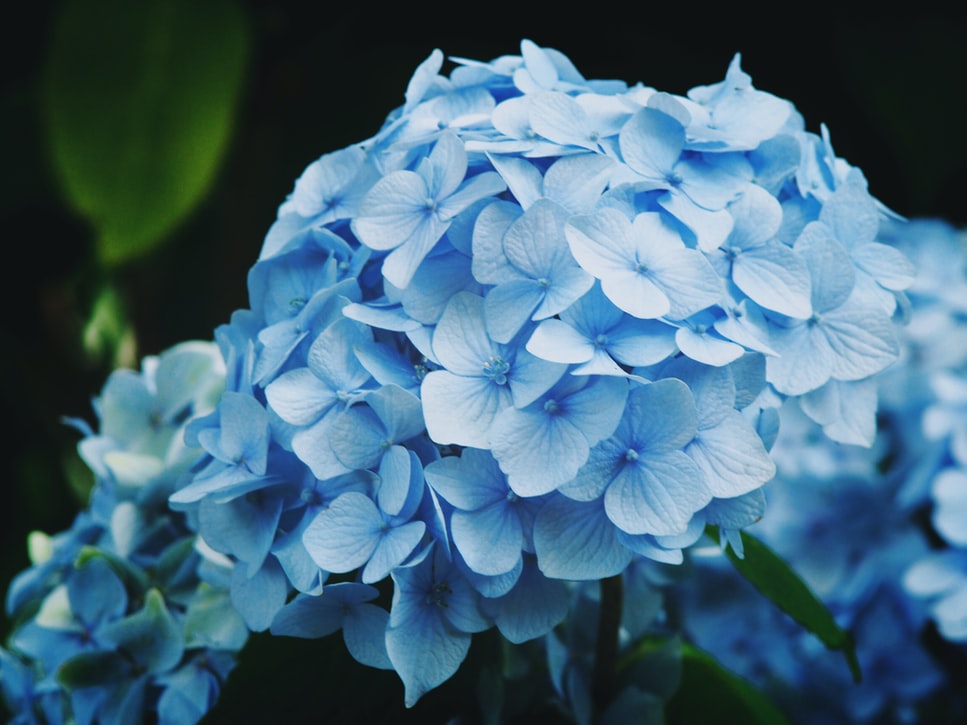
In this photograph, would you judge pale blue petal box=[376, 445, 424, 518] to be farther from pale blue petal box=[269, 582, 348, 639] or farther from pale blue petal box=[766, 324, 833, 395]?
pale blue petal box=[766, 324, 833, 395]

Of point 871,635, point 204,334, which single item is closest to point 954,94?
point 871,635

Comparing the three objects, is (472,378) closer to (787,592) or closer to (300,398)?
(300,398)

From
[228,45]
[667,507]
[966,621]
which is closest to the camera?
[667,507]

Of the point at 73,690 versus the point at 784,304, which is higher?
the point at 784,304

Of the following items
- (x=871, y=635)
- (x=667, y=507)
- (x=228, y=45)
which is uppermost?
(x=667, y=507)

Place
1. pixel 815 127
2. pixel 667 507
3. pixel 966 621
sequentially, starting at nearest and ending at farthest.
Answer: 1. pixel 667 507
2. pixel 966 621
3. pixel 815 127

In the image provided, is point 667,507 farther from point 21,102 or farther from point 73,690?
point 21,102
